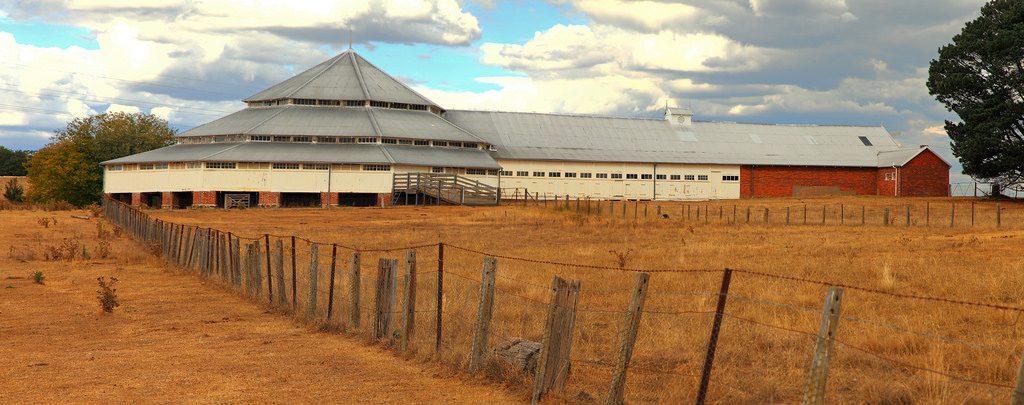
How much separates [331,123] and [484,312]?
69.7 meters

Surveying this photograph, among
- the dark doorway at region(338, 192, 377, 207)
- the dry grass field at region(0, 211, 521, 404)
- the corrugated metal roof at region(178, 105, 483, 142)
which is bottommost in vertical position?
the dry grass field at region(0, 211, 521, 404)

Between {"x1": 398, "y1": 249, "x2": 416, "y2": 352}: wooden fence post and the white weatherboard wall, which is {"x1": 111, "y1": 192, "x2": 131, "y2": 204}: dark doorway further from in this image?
{"x1": 398, "y1": 249, "x2": 416, "y2": 352}: wooden fence post

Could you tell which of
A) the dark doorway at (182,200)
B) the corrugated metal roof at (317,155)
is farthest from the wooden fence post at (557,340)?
the dark doorway at (182,200)

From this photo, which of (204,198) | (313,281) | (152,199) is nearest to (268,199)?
(204,198)

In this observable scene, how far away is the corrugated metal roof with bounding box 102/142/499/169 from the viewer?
2864 inches

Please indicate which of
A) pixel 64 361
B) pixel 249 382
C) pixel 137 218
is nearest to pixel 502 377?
pixel 249 382

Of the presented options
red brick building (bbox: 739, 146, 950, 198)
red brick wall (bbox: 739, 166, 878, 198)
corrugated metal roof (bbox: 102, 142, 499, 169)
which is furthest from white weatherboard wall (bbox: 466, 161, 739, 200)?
corrugated metal roof (bbox: 102, 142, 499, 169)

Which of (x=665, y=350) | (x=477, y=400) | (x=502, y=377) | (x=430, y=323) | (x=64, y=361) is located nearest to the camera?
(x=477, y=400)

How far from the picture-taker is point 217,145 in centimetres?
7812

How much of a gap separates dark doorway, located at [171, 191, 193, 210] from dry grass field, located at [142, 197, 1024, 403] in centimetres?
3266

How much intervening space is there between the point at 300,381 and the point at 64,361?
424 centimetres

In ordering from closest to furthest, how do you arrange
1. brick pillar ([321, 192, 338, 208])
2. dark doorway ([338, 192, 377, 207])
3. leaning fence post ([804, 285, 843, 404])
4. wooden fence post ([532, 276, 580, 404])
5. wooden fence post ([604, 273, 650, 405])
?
leaning fence post ([804, 285, 843, 404])
wooden fence post ([604, 273, 650, 405])
wooden fence post ([532, 276, 580, 404])
brick pillar ([321, 192, 338, 208])
dark doorway ([338, 192, 377, 207])

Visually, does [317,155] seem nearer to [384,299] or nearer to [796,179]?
[796,179]

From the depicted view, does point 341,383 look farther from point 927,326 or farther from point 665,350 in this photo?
point 927,326
